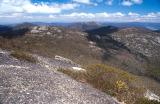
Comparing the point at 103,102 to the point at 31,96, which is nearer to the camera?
the point at 31,96

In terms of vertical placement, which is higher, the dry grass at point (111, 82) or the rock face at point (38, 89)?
the rock face at point (38, 89)

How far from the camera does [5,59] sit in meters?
40.7

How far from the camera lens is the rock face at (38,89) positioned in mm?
26453

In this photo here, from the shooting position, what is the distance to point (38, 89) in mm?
29172

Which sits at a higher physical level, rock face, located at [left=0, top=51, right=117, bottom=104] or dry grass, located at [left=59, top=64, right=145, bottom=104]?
rock face, located at [left=0, top=51, right=117, bottom=104]

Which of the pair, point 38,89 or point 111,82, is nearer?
point 38,89

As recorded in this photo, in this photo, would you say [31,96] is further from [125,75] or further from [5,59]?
[125,75]

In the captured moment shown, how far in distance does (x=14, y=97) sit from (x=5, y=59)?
15.6 m

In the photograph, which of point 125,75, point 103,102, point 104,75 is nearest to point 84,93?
point 103,102

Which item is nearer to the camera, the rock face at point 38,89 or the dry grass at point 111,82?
the rock face at point 38,89

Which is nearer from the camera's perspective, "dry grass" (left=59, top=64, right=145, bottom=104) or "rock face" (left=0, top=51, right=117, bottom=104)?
"rock face" (left=0, top=51, right=117, bottom=104)

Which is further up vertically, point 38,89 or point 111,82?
point 38,89

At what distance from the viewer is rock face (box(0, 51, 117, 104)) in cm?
2645

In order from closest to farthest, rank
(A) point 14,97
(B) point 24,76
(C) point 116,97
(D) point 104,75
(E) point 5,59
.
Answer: (A) point 14,97
(B) point 24,76
(C) point 116,97
(E) point 5,59
(D) point 104,75
